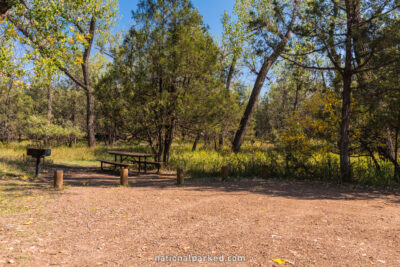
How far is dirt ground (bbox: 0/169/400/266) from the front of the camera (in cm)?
328

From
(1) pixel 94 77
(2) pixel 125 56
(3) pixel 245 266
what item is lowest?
(3) pixel 245 266

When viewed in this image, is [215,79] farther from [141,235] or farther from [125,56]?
[141,235]

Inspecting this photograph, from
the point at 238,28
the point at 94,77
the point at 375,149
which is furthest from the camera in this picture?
the point at 94,77

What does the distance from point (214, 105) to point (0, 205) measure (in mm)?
6779

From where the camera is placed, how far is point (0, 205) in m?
5.14

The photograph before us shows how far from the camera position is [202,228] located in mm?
4262

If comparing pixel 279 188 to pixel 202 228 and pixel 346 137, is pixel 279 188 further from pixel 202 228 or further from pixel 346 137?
pixel 202 228

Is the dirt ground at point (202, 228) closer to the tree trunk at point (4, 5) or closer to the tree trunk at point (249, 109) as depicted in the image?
the tree trunk at point (4, 5)

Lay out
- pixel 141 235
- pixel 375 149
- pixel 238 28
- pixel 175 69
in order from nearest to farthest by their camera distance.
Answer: pixel 141 235, pixel 375 149, pixel 175 69, pixel 238 28

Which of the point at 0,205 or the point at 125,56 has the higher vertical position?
the point at 125,56

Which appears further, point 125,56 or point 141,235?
point 125,56

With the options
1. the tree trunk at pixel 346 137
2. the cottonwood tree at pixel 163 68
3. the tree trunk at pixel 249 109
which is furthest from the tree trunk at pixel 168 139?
the tree trunk at pixel 346 137

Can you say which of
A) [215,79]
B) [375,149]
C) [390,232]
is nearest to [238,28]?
[215,79]

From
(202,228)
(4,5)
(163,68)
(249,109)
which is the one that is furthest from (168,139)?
(202,228)
